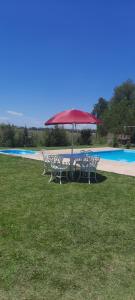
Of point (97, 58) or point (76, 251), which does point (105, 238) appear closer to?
point (76, 251)

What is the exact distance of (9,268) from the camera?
3.35 metres

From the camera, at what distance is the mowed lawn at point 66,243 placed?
9.91 ft

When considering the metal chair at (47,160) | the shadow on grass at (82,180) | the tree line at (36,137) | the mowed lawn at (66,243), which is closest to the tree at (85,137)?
the tree line at (36,137)

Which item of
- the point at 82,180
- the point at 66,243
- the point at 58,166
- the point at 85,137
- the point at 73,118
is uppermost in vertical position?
the point at 73,118

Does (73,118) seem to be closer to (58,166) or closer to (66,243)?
(58,166)

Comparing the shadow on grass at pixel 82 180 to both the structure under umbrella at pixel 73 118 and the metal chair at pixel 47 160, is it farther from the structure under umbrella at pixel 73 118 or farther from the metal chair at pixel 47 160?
the structure under umbrella at pixel 73 118

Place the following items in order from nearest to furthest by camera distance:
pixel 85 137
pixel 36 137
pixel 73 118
A: pixel 73 118, pixel 36 137, pixel 85 137

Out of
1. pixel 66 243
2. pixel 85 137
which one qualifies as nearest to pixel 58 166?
pixel 66 243

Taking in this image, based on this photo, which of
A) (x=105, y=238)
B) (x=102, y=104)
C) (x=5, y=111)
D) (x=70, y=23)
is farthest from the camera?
(x=102, y=104)

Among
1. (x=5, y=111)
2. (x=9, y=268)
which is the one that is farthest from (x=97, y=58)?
(x=9, y=268)

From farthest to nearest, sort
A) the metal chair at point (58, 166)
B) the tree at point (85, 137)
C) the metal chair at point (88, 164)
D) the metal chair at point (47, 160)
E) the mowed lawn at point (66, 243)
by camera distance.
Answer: the tree at point (85, 137), the metal chair at point (47, 160), the metal chair at point (88, 164), the metal chair at point (58, 166), the mowed lawn at point (66, 243)

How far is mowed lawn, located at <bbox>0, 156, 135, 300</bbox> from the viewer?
3.02 meters

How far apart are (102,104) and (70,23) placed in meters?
50.8

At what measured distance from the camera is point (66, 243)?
4.12 m
